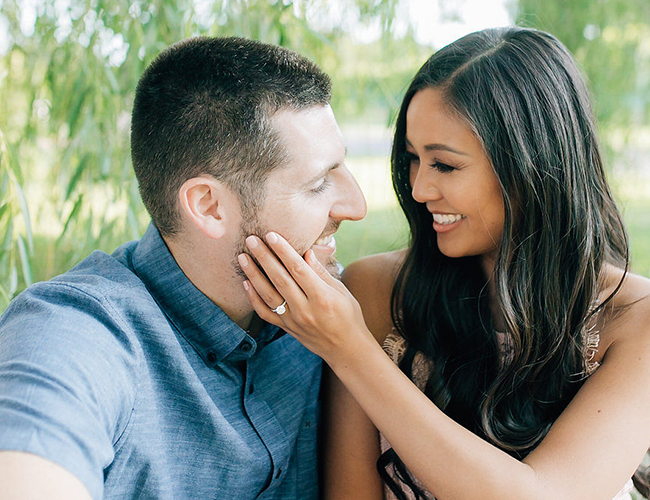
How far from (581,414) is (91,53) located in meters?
1.60

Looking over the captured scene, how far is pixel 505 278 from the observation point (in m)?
1.67

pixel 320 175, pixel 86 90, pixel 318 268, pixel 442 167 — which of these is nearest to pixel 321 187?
pixel 320 175

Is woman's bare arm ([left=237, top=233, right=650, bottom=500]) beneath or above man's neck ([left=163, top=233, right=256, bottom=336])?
beneath

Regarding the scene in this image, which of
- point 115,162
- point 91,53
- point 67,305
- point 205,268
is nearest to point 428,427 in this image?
point 205,268

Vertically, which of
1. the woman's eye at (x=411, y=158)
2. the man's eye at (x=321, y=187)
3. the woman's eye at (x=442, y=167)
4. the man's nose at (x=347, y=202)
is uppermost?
the woman's eye at (x=442, y=167)

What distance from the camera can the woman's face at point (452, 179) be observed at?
1591 millimetres

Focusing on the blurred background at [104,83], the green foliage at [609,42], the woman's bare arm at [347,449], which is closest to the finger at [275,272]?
the woman's bare arm at [347,449]

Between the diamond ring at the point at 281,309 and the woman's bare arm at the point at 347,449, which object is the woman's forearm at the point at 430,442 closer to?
the diamond ring at the point at 281,309

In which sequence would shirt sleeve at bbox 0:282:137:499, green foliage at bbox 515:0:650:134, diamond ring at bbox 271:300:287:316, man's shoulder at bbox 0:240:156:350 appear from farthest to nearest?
green foliage at bbox 515:0:650:134
diamond ring at bbox 271:300:287:316
man's shoulder at bbox 0:240:156:350
shirt sleeve at bbox 0:282:137:499

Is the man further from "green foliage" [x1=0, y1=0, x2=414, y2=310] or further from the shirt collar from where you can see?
→ "green foliage" [x1=0, y1=0, x2=414, y2=310]

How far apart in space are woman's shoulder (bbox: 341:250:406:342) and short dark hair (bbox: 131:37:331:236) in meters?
0.44

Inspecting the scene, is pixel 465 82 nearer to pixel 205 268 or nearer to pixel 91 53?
pixel 205 268

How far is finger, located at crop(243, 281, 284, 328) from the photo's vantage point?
58.9 inches

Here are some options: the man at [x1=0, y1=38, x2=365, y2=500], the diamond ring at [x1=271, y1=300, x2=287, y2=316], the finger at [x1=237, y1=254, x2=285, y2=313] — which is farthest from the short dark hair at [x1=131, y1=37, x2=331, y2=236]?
the diamond ring at [x1=271, y1=300, x2=287, y2=316]
